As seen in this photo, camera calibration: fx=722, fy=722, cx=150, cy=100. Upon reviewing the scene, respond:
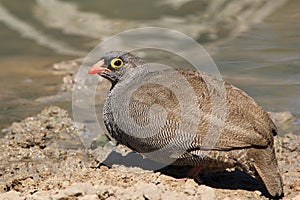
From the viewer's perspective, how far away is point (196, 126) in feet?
25.0

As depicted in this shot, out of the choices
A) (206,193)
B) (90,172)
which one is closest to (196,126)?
(206,193)

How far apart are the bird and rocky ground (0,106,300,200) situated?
0.28 metres

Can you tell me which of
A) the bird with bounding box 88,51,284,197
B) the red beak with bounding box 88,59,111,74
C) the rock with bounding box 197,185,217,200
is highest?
the red beak with bounding box 88,59,111,74

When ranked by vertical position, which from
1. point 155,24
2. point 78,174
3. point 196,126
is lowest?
point 78,174

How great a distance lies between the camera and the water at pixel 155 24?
12.4 m

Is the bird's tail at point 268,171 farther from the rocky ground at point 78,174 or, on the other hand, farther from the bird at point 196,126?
the rocky ground at point 78,174

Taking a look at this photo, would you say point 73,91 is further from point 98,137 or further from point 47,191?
point 47,191

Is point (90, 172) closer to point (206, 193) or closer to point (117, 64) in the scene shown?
point (206, 193)

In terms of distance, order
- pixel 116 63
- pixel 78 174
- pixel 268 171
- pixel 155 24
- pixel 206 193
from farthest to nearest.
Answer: pixel 155 24 → pixel 116 63 → pixel 78 174 → pixel 268 171 → pixel 206 193

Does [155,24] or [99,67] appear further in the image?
[155,24]

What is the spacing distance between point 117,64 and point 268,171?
2392mm

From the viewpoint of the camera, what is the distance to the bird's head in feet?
29.0

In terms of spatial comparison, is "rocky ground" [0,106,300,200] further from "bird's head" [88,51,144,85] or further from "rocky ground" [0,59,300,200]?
"bird's head" [88,51,144,85]

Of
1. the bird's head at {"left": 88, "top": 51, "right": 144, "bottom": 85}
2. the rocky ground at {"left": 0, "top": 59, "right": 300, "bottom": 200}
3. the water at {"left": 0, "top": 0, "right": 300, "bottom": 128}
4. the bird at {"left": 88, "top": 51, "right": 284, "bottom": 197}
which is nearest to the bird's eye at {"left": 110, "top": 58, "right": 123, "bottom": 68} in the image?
the bird's head at {"left": 88, "top": 51, "right": 144, "bottom": 85}
